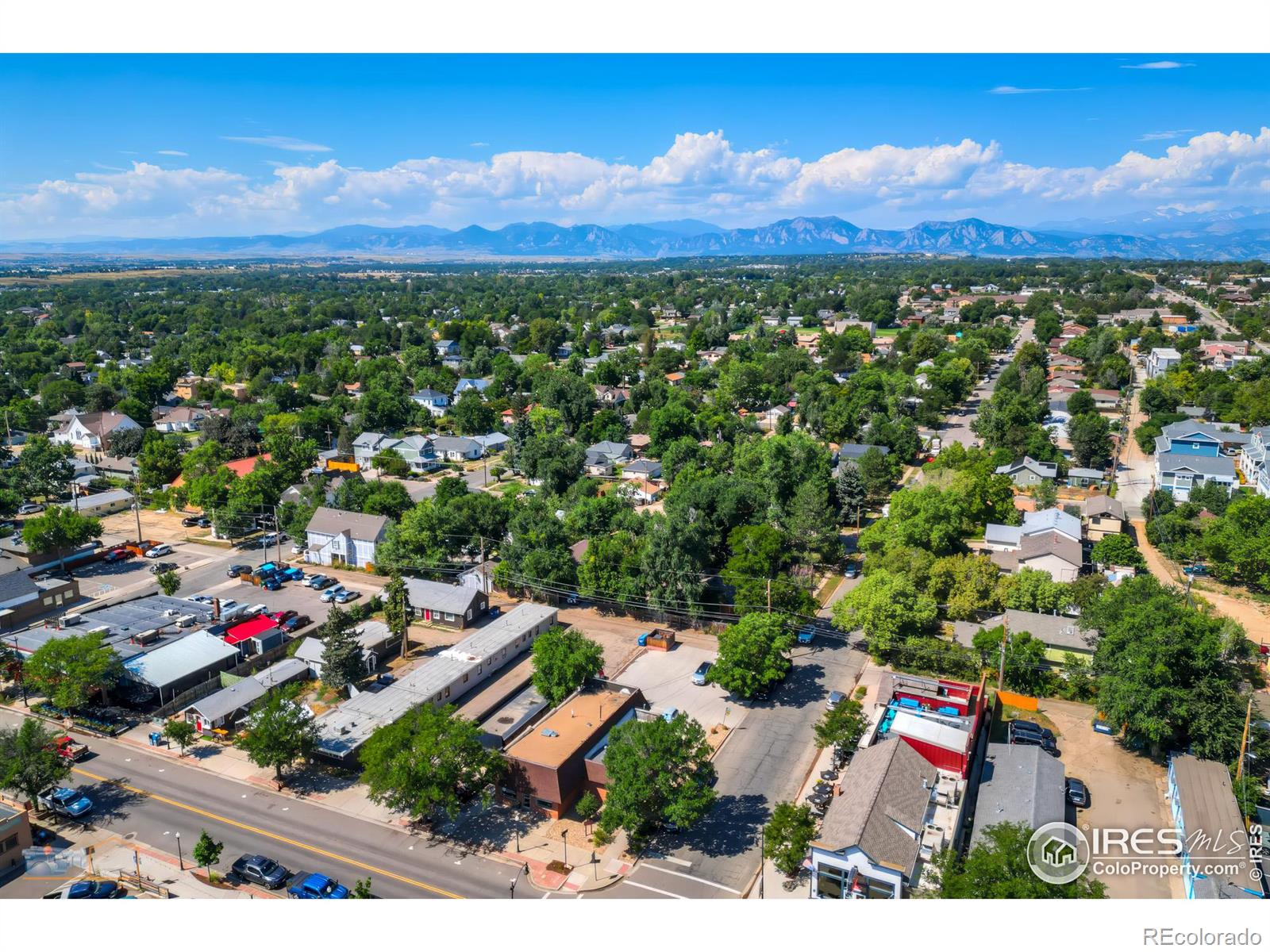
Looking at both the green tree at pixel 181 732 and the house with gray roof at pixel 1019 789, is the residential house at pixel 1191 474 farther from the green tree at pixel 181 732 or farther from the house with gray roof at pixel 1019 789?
the green tree at pixel 181 732

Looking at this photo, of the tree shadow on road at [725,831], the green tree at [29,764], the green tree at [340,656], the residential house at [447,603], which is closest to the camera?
the tree shadow on road at [725,831]

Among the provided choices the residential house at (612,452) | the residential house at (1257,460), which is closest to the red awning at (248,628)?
the residential house at (612,452)

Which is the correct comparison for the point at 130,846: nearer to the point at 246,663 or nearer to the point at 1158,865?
the point at 246,663

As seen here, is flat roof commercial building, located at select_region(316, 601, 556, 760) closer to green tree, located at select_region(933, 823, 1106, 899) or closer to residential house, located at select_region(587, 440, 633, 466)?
green tree, located at select_region(933, 823, 1106, 899)

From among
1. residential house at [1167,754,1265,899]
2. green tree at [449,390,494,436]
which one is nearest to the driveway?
residential house at [1167,754,1265,899]

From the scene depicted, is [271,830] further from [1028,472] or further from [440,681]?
[1028,472]

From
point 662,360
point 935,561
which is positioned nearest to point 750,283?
point 662,360
